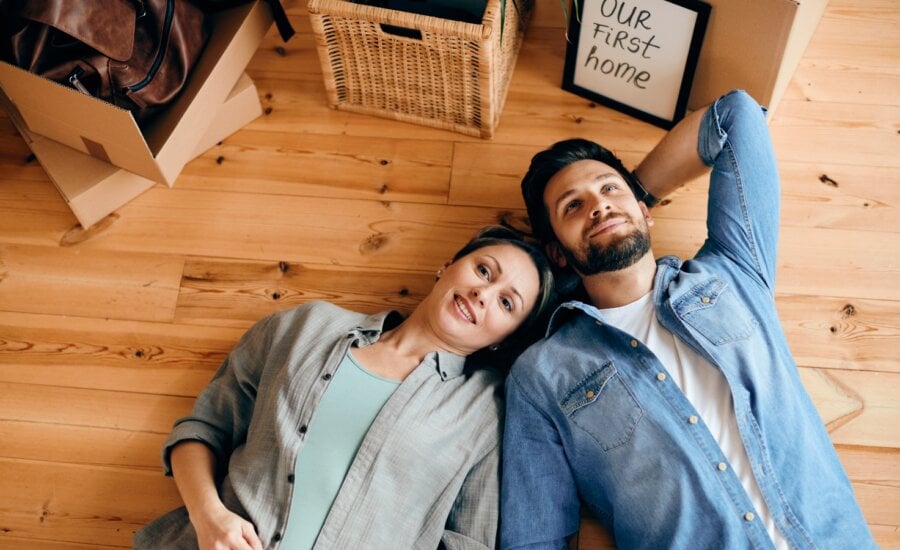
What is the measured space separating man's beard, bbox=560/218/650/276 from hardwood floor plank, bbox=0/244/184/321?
1013mm

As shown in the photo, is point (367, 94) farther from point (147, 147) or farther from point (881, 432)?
point (881, 432)

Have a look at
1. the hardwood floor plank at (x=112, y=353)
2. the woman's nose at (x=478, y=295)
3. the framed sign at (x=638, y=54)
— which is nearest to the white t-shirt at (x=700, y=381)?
the woman's nose at (x=478, y=295)

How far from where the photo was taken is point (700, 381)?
1.48 meters

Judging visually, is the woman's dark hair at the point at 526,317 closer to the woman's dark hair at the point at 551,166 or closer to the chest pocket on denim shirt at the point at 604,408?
the woman's dark hair at the point at 551,166

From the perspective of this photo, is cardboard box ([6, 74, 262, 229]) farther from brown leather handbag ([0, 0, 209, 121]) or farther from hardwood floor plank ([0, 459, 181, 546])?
hardwood floor plank ([0, 459, 181, 546])

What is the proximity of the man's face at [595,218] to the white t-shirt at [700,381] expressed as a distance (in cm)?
11

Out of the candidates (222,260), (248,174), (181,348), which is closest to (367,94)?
(248,174)

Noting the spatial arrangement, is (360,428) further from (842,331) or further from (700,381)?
(842,331)

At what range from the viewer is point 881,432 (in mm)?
1675

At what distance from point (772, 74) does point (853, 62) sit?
0.43 meters

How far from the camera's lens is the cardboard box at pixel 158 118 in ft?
5.67

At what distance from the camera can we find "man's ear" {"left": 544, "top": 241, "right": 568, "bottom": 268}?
5.55ft

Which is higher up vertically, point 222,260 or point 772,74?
point 772,74

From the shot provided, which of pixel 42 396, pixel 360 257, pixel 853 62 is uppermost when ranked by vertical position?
pixel 853 62
